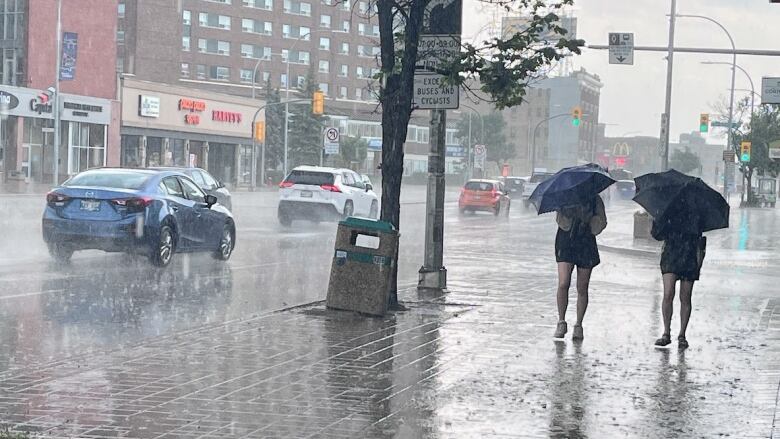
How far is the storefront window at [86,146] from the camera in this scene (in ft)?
233

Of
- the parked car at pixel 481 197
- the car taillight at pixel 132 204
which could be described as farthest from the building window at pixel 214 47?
the car taillight at pixel 132 204

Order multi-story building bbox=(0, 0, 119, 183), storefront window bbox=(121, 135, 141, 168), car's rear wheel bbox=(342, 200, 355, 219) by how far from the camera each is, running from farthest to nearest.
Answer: storefront window bbox=(121, 135, 141, 168) → multi-story building bbox=(0, 0, 119, 183) → car's rear wheel bbox=(342, 200, 355, 219)

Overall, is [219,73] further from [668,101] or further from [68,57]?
[668,101]

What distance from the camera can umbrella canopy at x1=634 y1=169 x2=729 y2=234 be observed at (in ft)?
39.3

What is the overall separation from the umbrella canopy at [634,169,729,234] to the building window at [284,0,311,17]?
115 meters

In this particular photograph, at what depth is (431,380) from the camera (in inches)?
372

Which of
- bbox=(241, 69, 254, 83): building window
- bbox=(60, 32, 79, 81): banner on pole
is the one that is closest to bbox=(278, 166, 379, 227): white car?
bbox=(60, 32, 79, 81): banner on pole

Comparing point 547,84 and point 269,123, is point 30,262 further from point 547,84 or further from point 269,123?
point 547,84

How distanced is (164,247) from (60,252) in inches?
67.7

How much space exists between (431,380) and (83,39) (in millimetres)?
66392

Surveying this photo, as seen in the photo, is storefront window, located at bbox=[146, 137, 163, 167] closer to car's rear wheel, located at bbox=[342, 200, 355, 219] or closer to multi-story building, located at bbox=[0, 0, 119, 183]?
multi-story building, located at bbox=[0, 0, 119, 183]

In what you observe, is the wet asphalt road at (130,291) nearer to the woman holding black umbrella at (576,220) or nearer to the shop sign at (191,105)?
the woman holding black umbrella at (576,220)

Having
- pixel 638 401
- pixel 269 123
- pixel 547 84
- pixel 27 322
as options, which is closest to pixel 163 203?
pixel 27 322

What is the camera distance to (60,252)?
19.5 m
